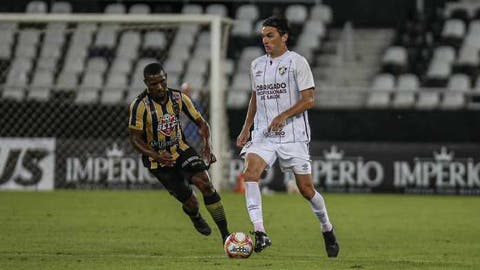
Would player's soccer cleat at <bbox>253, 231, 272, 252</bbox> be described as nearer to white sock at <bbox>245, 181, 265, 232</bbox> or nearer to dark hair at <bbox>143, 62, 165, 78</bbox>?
white sock at <bbox>245, 181, 265, 232</bbox>

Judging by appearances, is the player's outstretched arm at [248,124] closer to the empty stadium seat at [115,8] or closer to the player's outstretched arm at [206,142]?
the player's outstretched arm at [206,142]

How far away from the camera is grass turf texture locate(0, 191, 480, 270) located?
1045 cm

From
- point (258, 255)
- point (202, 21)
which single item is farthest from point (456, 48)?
point (258, 255)

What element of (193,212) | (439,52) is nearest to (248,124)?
(193,212)

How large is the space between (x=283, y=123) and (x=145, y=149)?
1.68m

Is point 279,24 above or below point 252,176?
above

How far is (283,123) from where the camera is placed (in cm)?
1049

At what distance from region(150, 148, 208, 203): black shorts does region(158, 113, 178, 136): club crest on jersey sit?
0.92 feet

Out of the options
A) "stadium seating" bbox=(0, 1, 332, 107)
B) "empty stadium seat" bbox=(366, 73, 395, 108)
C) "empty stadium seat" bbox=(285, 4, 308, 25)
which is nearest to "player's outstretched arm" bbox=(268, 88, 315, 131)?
"stadium seating" bbox=(0, 1, 332, 107)

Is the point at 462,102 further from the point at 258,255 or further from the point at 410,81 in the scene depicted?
the point at 258,255

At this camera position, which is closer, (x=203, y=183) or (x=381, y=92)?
(x=203, y=183)

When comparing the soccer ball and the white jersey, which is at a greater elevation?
the white jersey

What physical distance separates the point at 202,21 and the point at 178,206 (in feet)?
13.7

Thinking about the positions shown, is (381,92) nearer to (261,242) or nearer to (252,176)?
(252,176)
